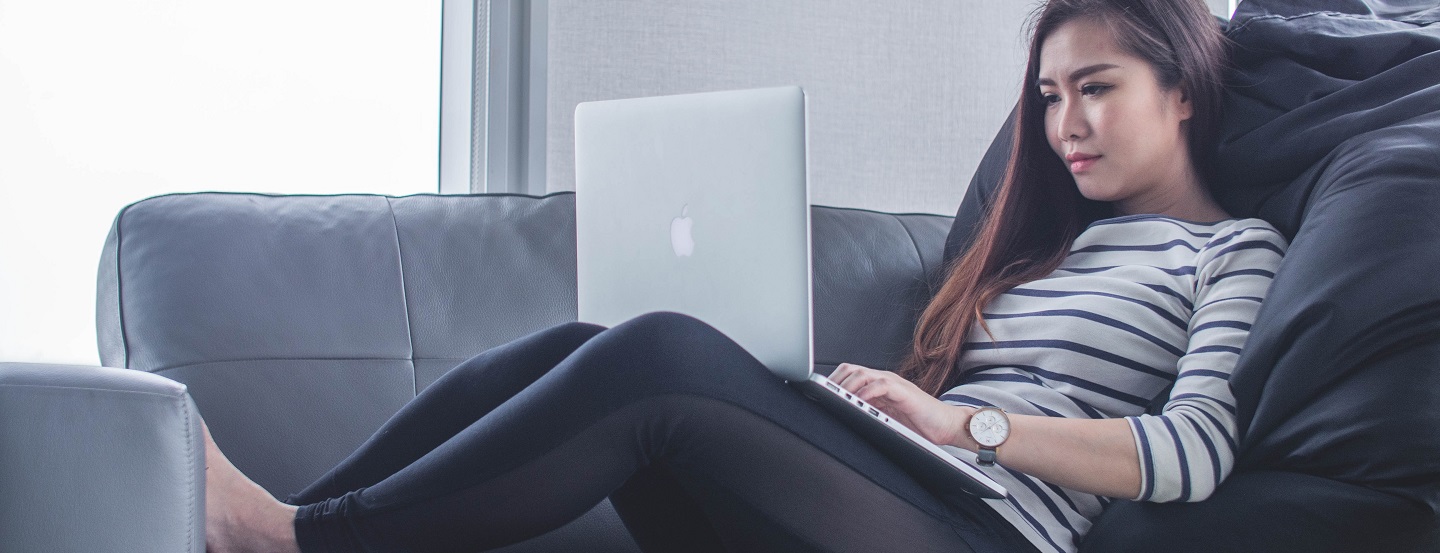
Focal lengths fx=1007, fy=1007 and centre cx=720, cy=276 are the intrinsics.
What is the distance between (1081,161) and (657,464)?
Result: 29.9 inches

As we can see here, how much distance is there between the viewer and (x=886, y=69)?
2244 millimetres

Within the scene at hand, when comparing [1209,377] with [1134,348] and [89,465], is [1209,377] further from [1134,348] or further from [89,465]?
[89,465]

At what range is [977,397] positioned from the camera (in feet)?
4.03

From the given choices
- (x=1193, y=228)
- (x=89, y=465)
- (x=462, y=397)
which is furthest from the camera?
(x=1193, y=228)

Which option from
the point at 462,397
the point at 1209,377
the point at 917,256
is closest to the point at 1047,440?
the point at 1209,377

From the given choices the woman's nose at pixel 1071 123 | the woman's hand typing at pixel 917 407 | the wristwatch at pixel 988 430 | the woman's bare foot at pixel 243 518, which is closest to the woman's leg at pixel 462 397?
the woman's bare foot at pixel 243 518

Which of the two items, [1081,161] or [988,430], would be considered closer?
[988,430]

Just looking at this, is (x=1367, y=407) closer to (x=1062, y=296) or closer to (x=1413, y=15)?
(x=1062, y=296)

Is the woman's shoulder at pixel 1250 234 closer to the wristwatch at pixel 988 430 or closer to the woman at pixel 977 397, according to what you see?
the woman at pixel 977 397

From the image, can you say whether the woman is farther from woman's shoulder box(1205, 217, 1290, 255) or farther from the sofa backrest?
the sofa backrest

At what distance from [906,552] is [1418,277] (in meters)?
0.52

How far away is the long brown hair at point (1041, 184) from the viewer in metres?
1.31

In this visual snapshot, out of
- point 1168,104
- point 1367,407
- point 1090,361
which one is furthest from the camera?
point 1168,104

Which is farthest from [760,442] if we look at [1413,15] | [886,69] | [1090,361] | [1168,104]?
[886,69]
